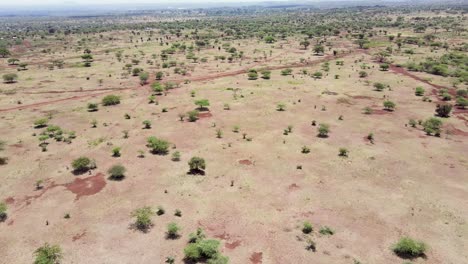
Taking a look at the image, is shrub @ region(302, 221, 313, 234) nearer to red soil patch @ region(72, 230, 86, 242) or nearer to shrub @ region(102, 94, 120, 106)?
red soil patch @ region(72, 230, 86, 242)

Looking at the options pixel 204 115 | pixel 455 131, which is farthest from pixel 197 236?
pixel 455 131

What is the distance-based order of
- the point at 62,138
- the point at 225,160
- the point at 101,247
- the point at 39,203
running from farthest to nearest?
the point at 62,138, the point at 225,160, the point at 39,203, the point at 101,247

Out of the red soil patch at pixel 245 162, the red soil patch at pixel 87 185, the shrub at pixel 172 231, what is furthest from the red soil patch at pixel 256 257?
the red soil patch at pixel 87 185

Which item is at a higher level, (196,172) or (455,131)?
(196,172)

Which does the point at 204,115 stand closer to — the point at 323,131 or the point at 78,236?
the point at 323,131

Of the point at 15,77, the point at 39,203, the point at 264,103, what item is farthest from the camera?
the point at 15,77

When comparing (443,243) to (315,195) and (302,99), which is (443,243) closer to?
(315,195)

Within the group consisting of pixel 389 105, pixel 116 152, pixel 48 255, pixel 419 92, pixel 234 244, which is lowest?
pixel 234 244

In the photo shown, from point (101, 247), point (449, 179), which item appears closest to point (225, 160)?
point (101, 247)
